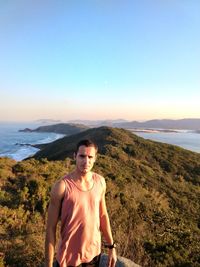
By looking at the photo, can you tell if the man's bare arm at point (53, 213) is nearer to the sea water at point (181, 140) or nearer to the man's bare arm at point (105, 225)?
the man's bare arm at point (105, 225)

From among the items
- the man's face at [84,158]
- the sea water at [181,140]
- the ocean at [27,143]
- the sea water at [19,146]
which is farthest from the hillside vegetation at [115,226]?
the sea water at [181,140]

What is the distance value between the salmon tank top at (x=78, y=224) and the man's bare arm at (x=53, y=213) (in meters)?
0.05

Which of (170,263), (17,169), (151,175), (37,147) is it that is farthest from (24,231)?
(37,147)

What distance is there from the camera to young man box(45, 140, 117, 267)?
2.99 metres

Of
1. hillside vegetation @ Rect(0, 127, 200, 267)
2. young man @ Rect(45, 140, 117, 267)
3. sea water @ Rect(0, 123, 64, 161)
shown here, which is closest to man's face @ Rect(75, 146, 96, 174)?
young man @ Rect(45, 140, 117, 267)

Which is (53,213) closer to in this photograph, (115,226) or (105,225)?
(105,225)

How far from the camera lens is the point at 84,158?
3.19m

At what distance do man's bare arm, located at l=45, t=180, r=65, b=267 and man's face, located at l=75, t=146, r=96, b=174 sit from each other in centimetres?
28

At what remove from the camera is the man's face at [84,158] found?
125 inches

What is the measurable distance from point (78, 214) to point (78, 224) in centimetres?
12

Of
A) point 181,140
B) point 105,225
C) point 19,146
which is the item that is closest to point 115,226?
point 105,225

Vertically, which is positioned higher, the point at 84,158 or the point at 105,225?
the point at 84,158

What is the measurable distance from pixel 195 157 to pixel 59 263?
42.7 m

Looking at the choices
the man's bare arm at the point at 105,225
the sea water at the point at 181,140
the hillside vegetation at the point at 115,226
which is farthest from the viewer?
the sea water at the point at 181,140
